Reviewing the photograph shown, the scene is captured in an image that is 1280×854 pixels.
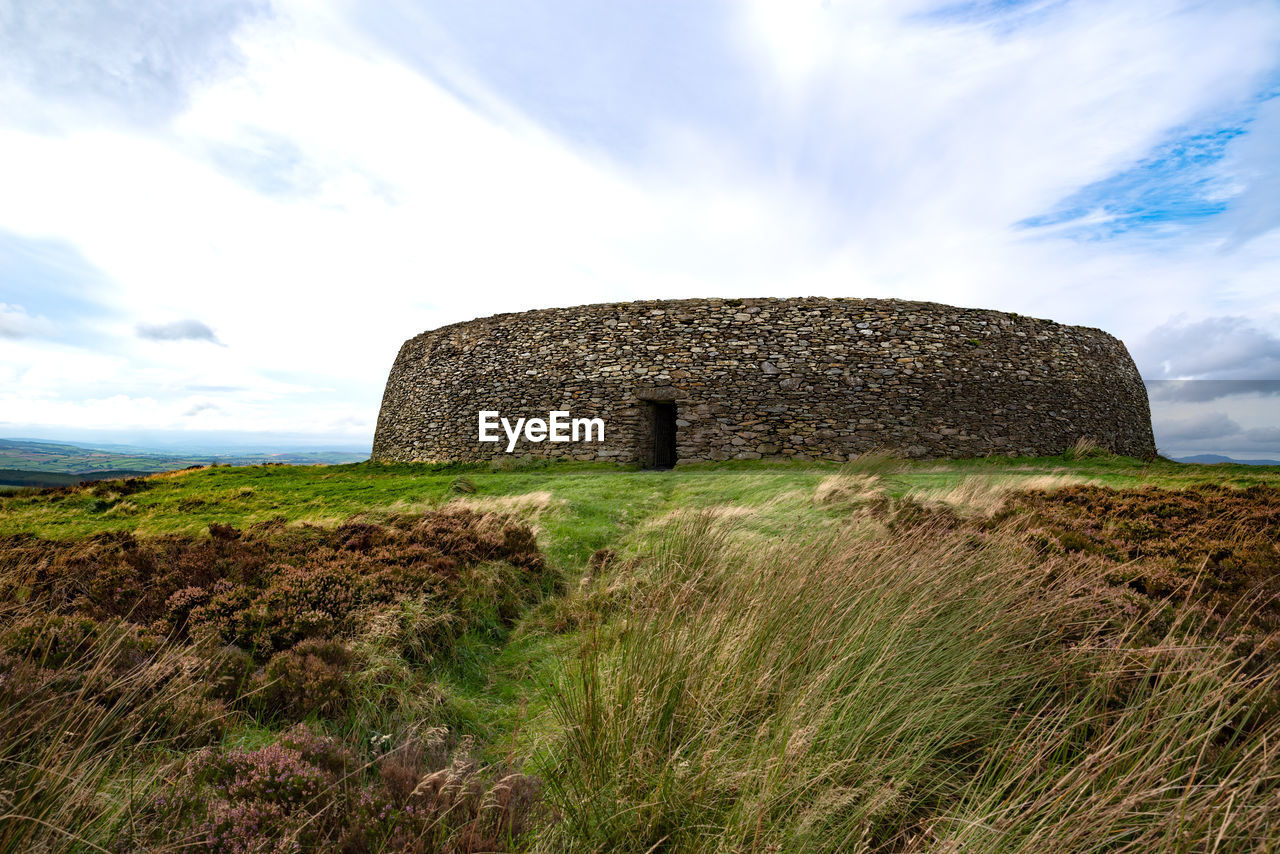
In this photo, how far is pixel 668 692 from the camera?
274 cm

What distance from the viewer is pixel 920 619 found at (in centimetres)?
344

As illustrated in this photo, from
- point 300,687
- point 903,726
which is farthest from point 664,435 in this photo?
point 903,726

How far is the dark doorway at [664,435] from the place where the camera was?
19578 mm

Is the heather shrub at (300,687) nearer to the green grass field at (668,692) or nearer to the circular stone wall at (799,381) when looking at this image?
→ the green grass field at (668,692)

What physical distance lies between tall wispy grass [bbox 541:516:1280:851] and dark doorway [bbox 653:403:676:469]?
50.9ft

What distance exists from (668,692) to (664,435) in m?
17.4

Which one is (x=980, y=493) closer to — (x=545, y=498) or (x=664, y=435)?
(x=545, y=498)

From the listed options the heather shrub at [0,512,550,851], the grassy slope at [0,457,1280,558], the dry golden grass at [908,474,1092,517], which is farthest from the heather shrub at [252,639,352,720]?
the dry golden grass at [908,474,1092,517]

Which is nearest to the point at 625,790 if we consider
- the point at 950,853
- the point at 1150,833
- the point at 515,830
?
the point at 515,830

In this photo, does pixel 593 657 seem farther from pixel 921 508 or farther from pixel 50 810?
pixel 921 508

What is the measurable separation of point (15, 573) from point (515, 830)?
5666 mm

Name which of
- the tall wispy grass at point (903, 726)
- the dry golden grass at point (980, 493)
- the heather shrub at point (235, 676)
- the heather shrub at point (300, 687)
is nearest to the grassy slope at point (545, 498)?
the dry golden grass at point (980, 493)

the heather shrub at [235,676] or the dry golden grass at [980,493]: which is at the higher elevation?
the dry golden grass at [980,493]

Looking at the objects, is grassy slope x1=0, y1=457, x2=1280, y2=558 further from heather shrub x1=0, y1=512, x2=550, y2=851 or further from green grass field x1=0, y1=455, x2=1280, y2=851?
green grass field x1=0, y1=455, x2=1280, y2=851
